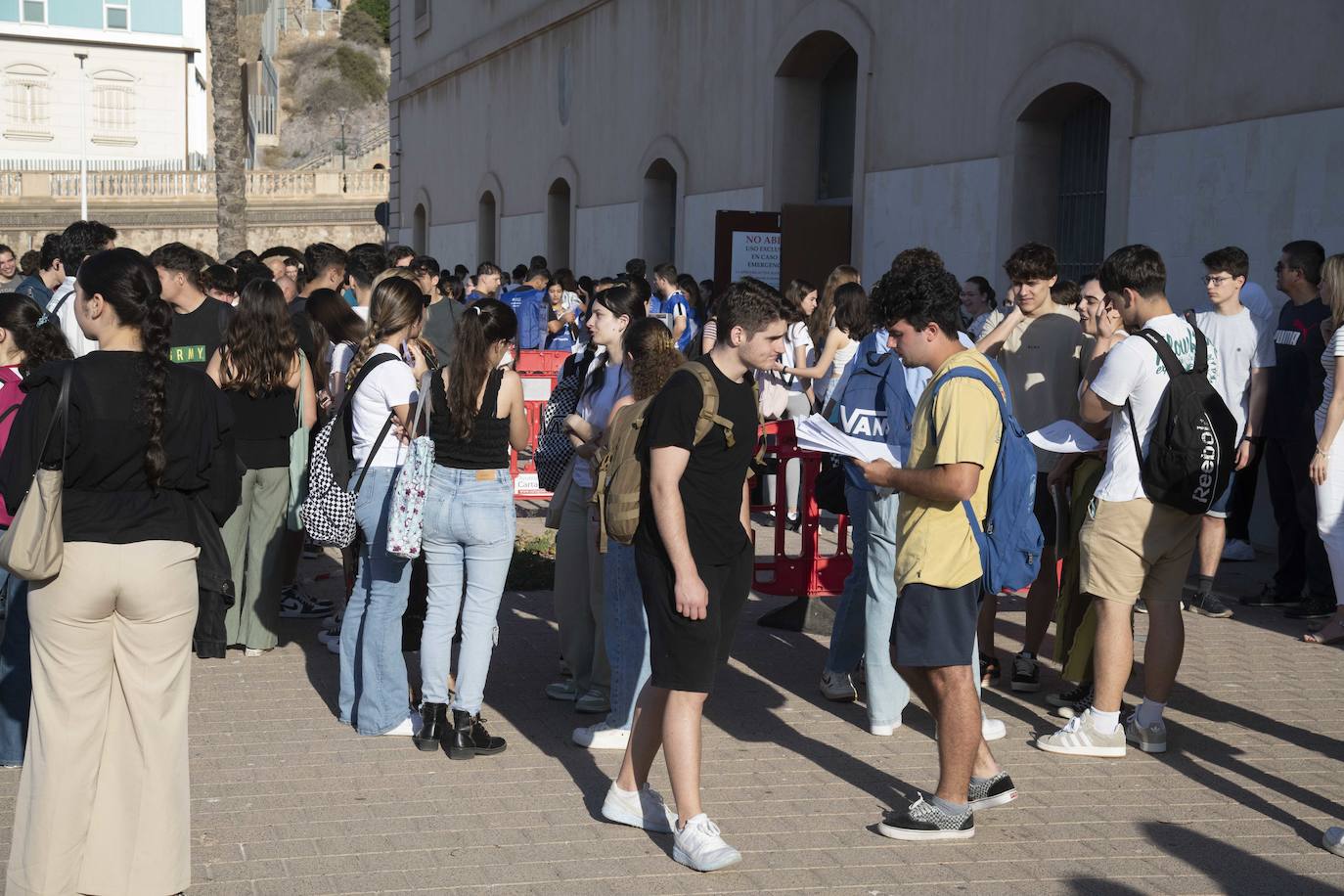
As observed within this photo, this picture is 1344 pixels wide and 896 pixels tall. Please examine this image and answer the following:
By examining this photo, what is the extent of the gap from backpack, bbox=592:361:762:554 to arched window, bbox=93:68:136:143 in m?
57.7

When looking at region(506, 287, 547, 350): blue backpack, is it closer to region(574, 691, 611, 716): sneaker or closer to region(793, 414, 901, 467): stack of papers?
region(574, 691, 611, 716): sneaker

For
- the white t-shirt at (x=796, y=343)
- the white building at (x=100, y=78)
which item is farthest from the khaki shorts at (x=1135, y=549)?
the white building at (x=100, y=78)

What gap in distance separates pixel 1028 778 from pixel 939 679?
1.04 m

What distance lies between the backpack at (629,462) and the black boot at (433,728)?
107 cm

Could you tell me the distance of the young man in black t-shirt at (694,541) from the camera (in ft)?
15.0

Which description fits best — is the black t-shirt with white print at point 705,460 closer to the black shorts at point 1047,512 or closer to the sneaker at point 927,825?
the sneaker at point 927,825

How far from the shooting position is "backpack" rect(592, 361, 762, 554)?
4641mm

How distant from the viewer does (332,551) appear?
10469 mm

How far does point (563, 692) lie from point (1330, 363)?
4217mm

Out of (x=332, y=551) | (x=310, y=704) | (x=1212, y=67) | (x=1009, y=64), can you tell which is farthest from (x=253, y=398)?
(x=1009, y=64)

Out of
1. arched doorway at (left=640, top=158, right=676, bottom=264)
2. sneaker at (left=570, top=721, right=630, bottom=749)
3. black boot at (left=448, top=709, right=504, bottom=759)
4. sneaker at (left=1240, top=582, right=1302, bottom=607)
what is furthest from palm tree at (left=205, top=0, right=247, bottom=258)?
sneaker at (left=570, top=721, right=630, bottom=749)

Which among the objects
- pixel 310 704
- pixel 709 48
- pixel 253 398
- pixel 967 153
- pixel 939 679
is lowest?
pixel 310 704

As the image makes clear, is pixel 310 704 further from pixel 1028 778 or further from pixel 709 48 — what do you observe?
pixel 709 48

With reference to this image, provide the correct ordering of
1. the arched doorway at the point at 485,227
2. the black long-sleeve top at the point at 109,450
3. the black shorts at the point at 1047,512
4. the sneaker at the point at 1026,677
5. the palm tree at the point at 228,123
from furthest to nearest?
the arched doorway at the point at 485,227 < the palm tree at the point at 228,123 < the sneaker at the point at 1026,677 < the black shorts at the point at 1047,512 < the black long-sleeve top at the point at 109,450
